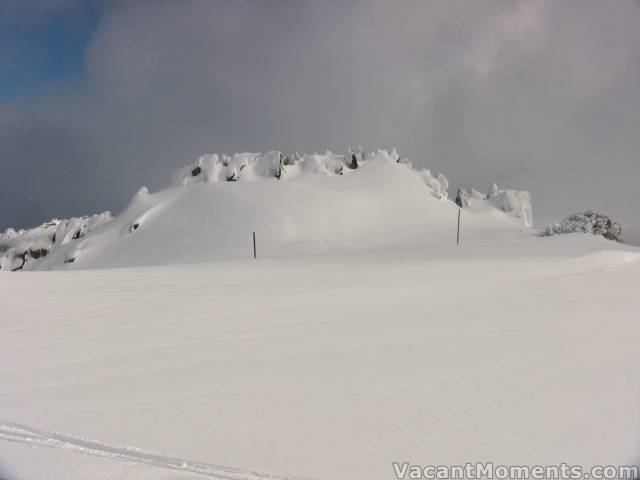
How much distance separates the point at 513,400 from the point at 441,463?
27.4 inches

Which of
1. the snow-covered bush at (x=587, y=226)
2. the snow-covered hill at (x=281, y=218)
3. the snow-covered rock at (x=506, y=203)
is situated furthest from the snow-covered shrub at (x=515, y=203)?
the snow-covered bush at (x=587, y=226)

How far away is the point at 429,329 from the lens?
3.16 meters

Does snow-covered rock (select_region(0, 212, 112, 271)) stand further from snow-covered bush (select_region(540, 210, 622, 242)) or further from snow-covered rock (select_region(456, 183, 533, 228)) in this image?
snow-covered rock (select_region(456, 183, 533, 228))

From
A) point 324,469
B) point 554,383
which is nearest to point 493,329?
point 554,383

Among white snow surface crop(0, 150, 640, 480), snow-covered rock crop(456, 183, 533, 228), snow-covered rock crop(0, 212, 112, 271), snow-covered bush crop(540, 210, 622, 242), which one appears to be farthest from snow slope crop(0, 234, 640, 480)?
snow-covered rock crop(456, 183, 533, 228)

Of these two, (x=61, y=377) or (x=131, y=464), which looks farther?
(x=61, y=377)

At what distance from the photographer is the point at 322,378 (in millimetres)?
2299

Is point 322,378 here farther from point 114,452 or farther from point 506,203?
point 506,203

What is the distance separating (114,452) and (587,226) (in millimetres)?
21844

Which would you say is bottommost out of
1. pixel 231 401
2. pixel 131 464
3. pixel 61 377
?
pixel 131 464

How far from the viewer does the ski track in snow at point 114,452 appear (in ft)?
4.97

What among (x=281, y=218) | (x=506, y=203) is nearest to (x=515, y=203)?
(x=506, y=203)

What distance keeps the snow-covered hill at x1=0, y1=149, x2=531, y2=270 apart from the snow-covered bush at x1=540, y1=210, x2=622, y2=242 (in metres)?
8.18

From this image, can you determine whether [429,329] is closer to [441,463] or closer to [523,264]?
[441,463]
